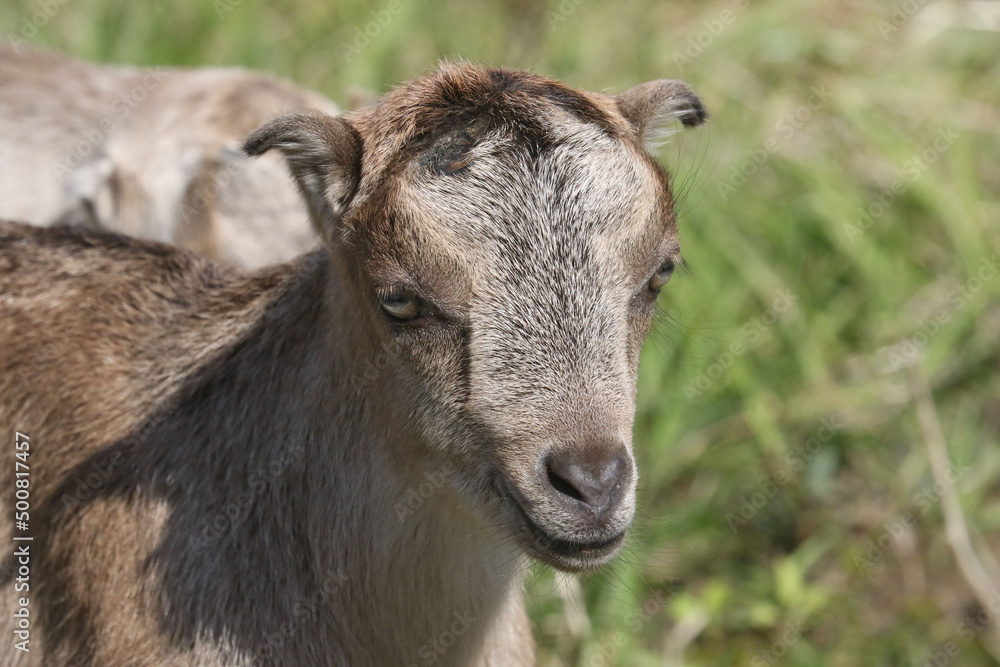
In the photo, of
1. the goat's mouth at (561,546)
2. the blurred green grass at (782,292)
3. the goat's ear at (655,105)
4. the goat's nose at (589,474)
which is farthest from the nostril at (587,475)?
the blurred green grass at (782,292)

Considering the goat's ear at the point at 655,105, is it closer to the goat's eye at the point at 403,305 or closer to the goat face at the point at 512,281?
the goat face at the point at 512,281

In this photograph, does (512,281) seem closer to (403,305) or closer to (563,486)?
(403,305)

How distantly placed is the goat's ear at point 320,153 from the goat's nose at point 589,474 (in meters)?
1.17

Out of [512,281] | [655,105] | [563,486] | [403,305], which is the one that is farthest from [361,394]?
[655,105]

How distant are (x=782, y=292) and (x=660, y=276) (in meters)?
4.29

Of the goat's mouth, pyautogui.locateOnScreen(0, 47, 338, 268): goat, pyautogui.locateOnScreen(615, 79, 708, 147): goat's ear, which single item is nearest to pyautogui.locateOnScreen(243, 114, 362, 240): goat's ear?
pyautogui.locateOnScreen(615, 79, 708, 147): goat's ear

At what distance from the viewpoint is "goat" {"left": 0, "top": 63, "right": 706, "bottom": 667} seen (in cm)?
354

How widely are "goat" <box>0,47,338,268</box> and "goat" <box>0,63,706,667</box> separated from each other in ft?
7.94

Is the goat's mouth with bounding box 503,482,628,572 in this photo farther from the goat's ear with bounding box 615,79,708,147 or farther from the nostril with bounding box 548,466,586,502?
the goat's ear with bounding box 615,79,708,147

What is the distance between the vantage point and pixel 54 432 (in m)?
4.27

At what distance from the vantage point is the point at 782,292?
789 centimetres

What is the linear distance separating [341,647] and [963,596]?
3930 mm

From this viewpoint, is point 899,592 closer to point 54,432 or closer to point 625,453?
point 625,453

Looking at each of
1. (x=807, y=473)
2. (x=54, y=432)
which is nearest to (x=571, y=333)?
(x=54, y=432)
